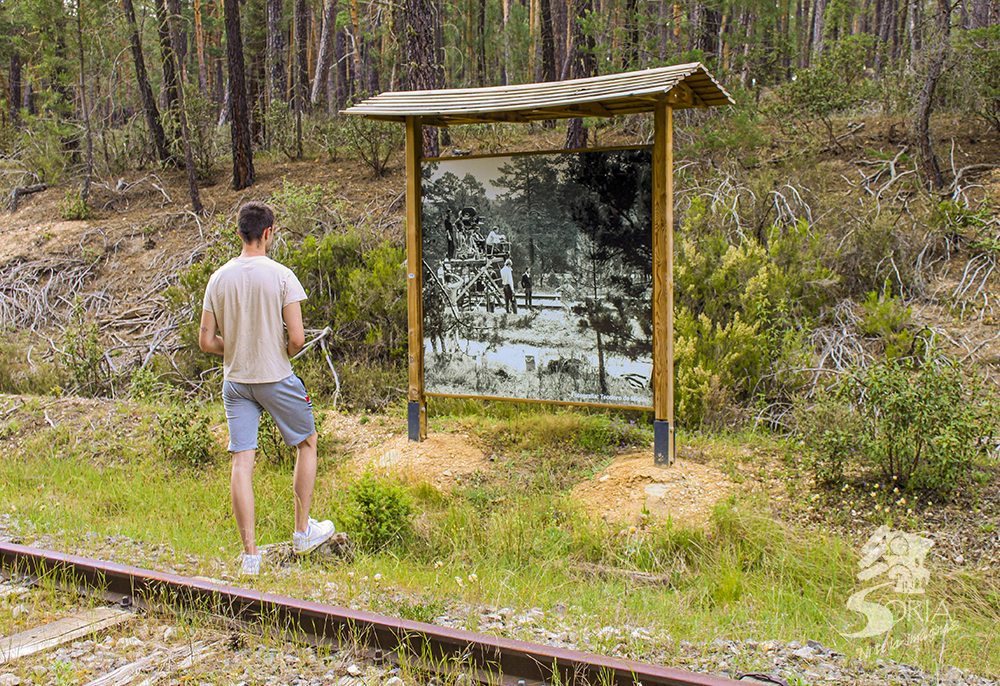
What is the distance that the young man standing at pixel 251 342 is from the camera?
456 centimetres

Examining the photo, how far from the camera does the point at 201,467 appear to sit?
22.7ft

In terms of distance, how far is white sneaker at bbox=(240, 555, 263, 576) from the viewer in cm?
449

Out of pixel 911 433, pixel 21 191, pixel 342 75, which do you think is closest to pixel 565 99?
pixel 911 433

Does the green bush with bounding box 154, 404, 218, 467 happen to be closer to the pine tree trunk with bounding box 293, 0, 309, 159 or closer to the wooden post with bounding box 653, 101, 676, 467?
the wooden post with bounding box 653, 101, 676, 467

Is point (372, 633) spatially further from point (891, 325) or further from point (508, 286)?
point (891, 325)

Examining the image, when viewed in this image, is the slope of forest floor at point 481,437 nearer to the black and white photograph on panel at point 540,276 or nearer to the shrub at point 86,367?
the black and white photograph on panel at point 540,276

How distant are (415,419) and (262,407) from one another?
238 centimetres

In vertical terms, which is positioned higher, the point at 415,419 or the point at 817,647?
the point at 415,419

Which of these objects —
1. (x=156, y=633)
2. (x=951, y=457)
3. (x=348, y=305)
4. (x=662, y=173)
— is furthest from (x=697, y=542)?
(x=348, y=305)

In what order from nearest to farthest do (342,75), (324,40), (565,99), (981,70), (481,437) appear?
(565,99) → (481,437) → (981,70) → (324,40) → (342,75)

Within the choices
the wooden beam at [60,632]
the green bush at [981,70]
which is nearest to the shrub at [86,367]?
the wooden beam at [60,632]

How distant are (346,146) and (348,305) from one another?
676cm

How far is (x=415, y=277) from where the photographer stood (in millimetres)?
6867

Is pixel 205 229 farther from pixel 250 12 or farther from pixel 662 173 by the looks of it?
pixel 250 12
